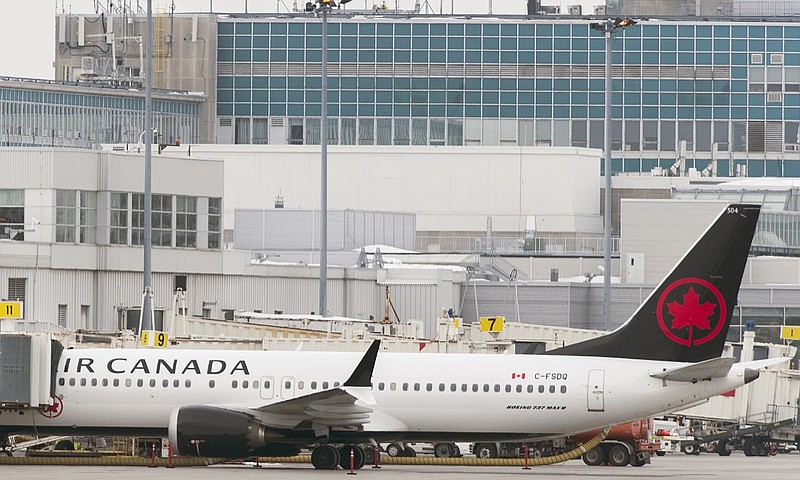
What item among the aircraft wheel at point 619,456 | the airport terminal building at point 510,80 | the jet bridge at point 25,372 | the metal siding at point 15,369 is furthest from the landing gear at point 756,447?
the airport terminal building at point 510,80

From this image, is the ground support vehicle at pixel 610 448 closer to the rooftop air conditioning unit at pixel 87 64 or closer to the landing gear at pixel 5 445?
the landing gear at pixel 5 445

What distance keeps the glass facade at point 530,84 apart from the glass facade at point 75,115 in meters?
7.96

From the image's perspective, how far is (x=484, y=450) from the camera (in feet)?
195

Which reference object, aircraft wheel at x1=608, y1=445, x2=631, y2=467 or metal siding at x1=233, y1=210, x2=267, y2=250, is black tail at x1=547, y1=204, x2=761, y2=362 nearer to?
aircraft wheel at x1=608, y1=445, x2=631, y2=467

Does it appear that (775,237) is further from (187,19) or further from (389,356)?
(389,356)

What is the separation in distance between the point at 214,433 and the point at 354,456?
14.2 feet

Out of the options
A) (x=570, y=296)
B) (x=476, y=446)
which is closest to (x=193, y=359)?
(x=476, y=446)

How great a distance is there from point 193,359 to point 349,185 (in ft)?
274

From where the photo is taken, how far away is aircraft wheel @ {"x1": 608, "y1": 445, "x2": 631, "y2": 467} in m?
58.9

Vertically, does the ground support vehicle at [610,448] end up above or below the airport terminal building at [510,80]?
below

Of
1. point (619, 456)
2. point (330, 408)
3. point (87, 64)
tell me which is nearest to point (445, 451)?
point (619, 456)

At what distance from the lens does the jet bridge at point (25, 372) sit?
169 feet

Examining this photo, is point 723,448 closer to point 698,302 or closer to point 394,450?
point 394,450

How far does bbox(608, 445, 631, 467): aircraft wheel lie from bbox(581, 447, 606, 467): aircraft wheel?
0.97 ft
